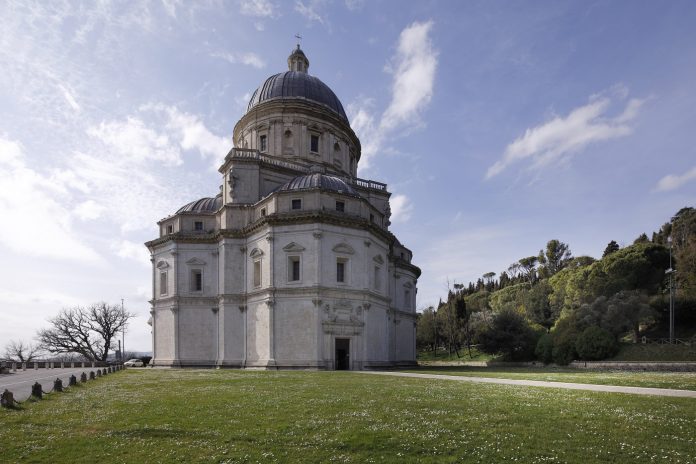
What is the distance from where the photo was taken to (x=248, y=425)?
11234 mm

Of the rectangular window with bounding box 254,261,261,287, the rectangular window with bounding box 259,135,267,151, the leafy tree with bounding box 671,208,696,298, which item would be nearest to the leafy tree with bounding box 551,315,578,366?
the leafy tree with bounding box 671,208,696,298

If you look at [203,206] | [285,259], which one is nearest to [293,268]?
[285,259]

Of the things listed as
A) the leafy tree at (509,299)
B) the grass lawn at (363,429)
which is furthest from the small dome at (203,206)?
the leafy tree at (509,299)

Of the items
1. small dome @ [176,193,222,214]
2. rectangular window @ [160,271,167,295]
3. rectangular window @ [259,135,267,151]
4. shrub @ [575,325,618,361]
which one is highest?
rectangular window @ [259,135,267,151]

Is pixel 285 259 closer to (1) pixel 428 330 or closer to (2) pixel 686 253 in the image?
(2) pixel 686 253

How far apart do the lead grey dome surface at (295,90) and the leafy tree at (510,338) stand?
3025 centimetres

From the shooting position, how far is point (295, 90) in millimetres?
51500

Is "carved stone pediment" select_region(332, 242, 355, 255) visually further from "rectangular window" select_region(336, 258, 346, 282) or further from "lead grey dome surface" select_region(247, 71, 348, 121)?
"lead grey dome surface" select_region(247, 71, 348, 121)

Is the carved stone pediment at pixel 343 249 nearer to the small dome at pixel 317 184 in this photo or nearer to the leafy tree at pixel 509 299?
the small dome at pixel 317 184

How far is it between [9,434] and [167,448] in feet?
15.2

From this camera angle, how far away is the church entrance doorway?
38181 millimetres

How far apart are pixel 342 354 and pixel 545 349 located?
22.4 m

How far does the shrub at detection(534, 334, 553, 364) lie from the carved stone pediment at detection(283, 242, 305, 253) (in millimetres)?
27676

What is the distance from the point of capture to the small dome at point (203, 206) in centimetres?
4653
